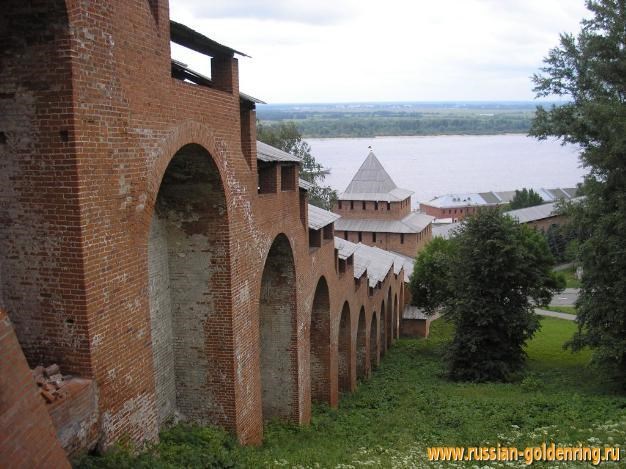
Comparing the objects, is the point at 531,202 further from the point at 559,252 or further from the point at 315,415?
the point at 315,415

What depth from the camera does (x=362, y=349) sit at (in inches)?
867

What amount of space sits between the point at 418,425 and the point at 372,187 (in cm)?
2737

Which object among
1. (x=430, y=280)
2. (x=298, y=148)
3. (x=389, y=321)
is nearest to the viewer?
(x=389, y=321)

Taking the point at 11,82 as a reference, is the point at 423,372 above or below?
below

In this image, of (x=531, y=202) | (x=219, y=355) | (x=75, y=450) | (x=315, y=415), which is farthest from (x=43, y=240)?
(x=531, y=202)

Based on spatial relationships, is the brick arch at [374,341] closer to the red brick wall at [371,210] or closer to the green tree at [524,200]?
the red brick wall at [371,210]

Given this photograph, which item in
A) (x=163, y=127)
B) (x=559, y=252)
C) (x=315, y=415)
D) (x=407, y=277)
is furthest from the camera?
(x=559, y=252)

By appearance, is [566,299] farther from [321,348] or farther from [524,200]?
[321,348]

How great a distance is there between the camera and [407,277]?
114 feet

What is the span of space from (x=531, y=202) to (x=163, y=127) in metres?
63.5

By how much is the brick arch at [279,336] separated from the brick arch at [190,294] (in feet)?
11.5

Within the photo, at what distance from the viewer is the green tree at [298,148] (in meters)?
34.8

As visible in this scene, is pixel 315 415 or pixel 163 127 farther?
pixel 315 415

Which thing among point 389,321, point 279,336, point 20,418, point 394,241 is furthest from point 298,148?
point 20,418
